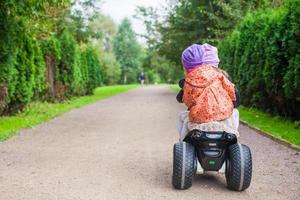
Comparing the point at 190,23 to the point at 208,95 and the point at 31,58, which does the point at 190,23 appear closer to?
the point at 31,58

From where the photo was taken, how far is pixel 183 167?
642cm

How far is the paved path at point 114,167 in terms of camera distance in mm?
6312

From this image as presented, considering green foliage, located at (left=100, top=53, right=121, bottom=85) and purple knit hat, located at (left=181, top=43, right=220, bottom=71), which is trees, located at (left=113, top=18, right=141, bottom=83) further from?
purple knit hat, located at (left=181, top=43, right=220, bottom=71)

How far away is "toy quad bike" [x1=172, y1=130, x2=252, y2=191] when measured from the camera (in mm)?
6398

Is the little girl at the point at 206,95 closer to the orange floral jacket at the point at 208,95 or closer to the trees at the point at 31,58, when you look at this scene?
the orange floral jacket at the point at 208,95

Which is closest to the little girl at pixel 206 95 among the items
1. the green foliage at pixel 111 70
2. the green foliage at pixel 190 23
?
the green foliage at pixel 190 23

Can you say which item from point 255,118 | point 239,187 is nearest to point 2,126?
point 255,118

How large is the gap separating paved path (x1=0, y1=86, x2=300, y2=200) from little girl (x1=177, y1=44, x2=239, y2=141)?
79 centimetres

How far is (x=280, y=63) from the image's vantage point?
14.3 metres

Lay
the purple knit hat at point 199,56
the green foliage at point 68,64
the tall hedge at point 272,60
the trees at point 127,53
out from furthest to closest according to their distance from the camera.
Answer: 1. the trees at point 127,53
2. the green foliage at point 68,64
3. the tall hedge at point 272,60
4. the purple knit hat at point 199,56

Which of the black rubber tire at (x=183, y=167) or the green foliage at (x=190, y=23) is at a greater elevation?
the green foliage at (x=190, y=23)

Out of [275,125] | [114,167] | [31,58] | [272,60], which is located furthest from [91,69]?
[114,167]

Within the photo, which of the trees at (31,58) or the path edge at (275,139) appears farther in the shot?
the trees at (31,58)

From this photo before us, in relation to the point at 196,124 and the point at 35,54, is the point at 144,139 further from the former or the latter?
the point at 35,54
